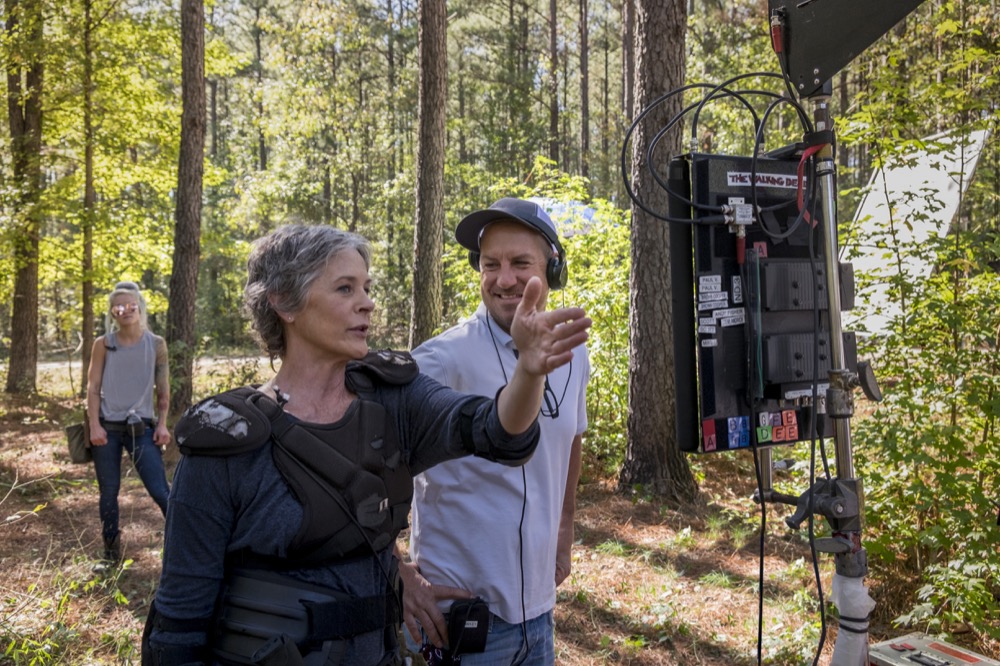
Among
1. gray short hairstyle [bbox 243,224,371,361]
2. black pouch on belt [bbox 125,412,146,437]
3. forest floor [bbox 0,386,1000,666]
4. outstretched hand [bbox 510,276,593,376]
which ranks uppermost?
gray short hairstyle [bbox 243,224,371,361]

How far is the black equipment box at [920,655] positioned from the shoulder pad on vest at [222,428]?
8.60ft

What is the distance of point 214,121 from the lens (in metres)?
41.9

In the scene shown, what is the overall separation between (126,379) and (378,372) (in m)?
4.48

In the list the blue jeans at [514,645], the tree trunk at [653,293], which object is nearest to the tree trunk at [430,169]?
the tree trunk at [653,293]

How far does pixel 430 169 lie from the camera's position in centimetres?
894

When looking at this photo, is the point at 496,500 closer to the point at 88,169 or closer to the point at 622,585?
the point at 622,585

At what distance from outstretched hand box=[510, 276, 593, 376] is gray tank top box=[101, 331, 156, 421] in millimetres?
4837

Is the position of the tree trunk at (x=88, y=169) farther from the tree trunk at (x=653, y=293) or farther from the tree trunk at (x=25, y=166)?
the tree trunk at (x=653, y=293)

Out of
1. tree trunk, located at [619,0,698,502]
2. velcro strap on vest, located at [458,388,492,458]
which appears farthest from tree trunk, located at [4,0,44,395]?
velcro strap on vest, located at [458,388,492,458]

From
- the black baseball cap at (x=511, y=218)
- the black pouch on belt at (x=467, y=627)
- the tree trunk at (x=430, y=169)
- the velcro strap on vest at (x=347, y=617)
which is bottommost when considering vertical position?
the black pouch on belt at (x=467, y=627)

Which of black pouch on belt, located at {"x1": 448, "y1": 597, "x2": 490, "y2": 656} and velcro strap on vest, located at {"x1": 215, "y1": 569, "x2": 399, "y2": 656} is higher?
velcro strap on vest, located at {"x1": 215, "y1": 569, "x2": 399, "y2": 656}

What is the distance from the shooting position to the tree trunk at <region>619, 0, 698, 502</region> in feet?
22.8

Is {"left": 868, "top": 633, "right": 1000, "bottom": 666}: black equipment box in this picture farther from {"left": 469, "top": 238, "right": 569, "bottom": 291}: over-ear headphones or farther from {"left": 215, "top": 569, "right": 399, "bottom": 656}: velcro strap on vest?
{"left": 215, "top": 569, "right": 399, "bottom": 656}: velcro strap on vest

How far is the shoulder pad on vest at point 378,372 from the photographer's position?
6.63 ft
